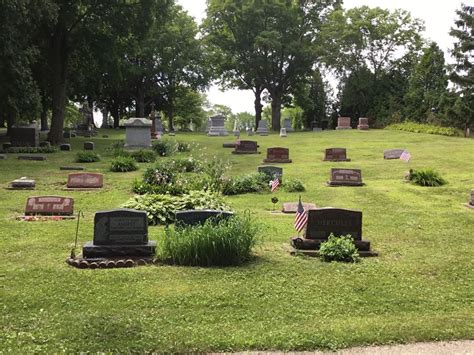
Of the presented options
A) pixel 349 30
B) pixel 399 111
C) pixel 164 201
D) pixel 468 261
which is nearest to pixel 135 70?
pixel 349 30

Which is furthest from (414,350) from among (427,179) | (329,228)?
(427,179)

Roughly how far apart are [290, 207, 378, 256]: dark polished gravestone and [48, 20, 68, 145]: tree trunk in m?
25.9

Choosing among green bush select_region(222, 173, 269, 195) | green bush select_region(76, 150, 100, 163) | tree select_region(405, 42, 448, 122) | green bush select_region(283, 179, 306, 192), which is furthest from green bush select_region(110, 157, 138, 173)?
tree select_region(405, 42, 448, 122)

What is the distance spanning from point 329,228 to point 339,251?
2.10 ft

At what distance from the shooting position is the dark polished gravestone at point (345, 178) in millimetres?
17531

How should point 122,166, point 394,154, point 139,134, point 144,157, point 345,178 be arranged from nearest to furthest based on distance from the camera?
point 345,178
point 122,166
point 144,157
point 394,154
point 139,134

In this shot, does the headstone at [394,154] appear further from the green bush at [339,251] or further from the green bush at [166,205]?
the green bush at [339,251]

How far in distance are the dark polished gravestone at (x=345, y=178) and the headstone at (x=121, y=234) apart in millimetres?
10496

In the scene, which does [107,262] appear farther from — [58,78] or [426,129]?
[426,129]

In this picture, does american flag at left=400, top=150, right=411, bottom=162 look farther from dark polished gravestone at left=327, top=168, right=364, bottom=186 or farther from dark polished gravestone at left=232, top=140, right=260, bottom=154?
dark polished gravestone at left=232, top=140, right=260, bottom=154

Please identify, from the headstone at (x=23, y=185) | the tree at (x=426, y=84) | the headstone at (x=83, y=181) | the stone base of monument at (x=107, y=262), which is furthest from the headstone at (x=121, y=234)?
the tree at (x=426, y=84)

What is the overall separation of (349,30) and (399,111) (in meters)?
11.2

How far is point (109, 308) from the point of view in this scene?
6086 mm

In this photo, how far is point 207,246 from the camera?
25.8 ft
